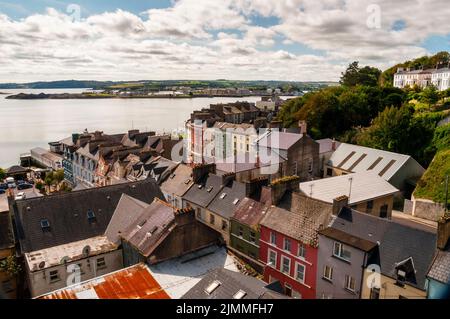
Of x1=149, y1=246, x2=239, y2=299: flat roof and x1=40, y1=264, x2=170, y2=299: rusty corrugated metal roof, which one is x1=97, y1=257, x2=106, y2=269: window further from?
x1=149, y1=246, x2=239, y2=299: flat roof

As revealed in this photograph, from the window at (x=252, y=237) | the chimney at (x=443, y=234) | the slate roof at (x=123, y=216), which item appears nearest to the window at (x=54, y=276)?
the slate roof at (x=123, y=216)

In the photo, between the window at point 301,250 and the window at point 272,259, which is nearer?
the window at point 301,250

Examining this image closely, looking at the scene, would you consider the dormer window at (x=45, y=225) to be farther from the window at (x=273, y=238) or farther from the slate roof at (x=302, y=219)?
the window at (x=273, y=238)

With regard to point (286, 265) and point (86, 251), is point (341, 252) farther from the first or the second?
point (86, 251)

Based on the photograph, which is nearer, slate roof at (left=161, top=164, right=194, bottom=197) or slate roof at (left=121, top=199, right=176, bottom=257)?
slate roof at (left=121, top=199, right=176, bottom=257)

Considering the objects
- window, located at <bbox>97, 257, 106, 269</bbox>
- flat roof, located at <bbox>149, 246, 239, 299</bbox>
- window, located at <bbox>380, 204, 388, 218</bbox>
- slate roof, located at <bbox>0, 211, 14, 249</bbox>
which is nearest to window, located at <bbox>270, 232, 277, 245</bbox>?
flat roof, located at <bbox>149, 246, 239, 299</bbox>

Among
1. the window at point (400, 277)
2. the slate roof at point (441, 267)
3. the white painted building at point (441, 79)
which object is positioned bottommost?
the window at point (400, 277)
